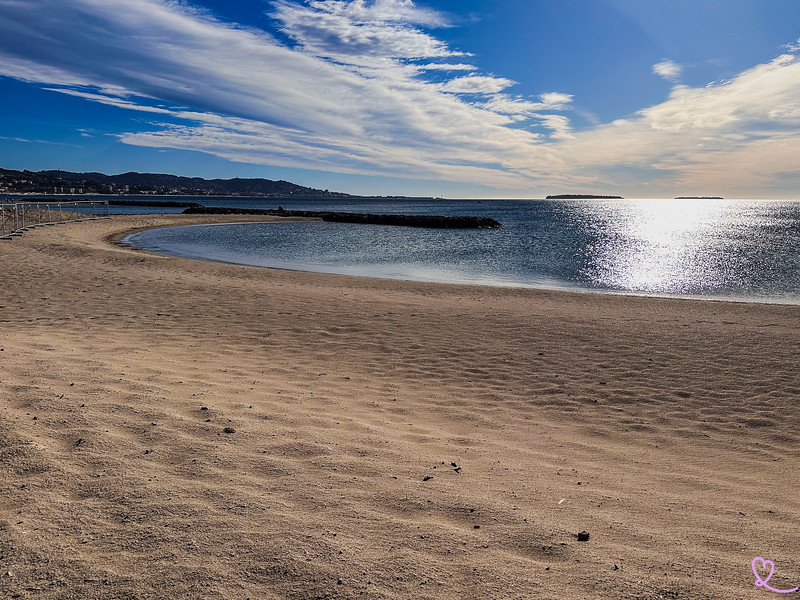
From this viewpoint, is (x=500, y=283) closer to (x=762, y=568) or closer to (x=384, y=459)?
(x=384, y=459)

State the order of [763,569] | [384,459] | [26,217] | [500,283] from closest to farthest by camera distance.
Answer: [763,569] → [384,459] → [500,283] → [26,217]

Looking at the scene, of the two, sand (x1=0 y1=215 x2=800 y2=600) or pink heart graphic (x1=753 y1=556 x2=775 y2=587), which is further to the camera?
pink heart graphic (x1=753 y1=556 x2=775 y2=587)

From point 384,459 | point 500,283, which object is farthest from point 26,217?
point 384,459

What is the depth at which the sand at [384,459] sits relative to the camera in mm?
2702

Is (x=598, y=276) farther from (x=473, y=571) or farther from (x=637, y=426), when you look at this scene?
(x=473, y=571)

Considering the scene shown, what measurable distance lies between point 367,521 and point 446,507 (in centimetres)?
62

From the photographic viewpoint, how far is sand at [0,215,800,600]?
2.70 meters

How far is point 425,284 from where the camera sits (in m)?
18.3

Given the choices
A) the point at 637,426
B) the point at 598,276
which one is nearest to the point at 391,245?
the point at 598,276

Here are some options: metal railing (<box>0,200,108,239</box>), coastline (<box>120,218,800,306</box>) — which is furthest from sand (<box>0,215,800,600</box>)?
metal railing (<box>0,200,108,239</box>)

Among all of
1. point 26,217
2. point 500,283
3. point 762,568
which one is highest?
point 26,217

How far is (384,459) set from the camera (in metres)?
4.26

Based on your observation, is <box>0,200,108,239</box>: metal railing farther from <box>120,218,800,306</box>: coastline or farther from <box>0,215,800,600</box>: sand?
<box>0,215,800,600</box>: sand

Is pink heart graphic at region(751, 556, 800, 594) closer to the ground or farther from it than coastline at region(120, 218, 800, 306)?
closer to the ground
